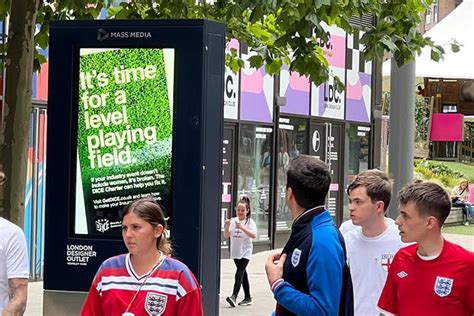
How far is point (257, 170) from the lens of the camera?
22.8m

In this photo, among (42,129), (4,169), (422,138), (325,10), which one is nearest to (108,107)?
(4,169)

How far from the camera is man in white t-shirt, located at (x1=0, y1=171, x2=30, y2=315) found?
531 cm

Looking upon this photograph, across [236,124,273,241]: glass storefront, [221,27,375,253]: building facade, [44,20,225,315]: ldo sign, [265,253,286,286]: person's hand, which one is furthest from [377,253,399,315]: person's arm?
[236,124,273,241]: glass storefront

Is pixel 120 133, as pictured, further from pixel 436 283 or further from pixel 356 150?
pixel 356 150

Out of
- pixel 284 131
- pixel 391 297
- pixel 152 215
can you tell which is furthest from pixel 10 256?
pixel 284 131

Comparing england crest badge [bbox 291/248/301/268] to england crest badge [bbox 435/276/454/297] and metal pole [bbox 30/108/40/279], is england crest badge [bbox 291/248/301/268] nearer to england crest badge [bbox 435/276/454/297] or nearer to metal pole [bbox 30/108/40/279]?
england crest badge [bbox 435/276/454/297]

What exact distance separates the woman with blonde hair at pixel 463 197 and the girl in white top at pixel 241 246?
58.9 ft

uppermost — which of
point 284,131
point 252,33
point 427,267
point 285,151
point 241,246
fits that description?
point 252,33

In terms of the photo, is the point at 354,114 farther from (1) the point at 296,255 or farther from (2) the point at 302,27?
(1) the point at 296,255

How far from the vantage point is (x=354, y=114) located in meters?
27.1

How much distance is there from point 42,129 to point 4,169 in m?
7.36

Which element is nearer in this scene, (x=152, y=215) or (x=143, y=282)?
(x=143, y=282)

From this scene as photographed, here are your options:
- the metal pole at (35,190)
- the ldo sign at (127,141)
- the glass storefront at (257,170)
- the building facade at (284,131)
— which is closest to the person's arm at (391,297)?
the ldo sign at (127,141)

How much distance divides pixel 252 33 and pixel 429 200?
23.2ft
